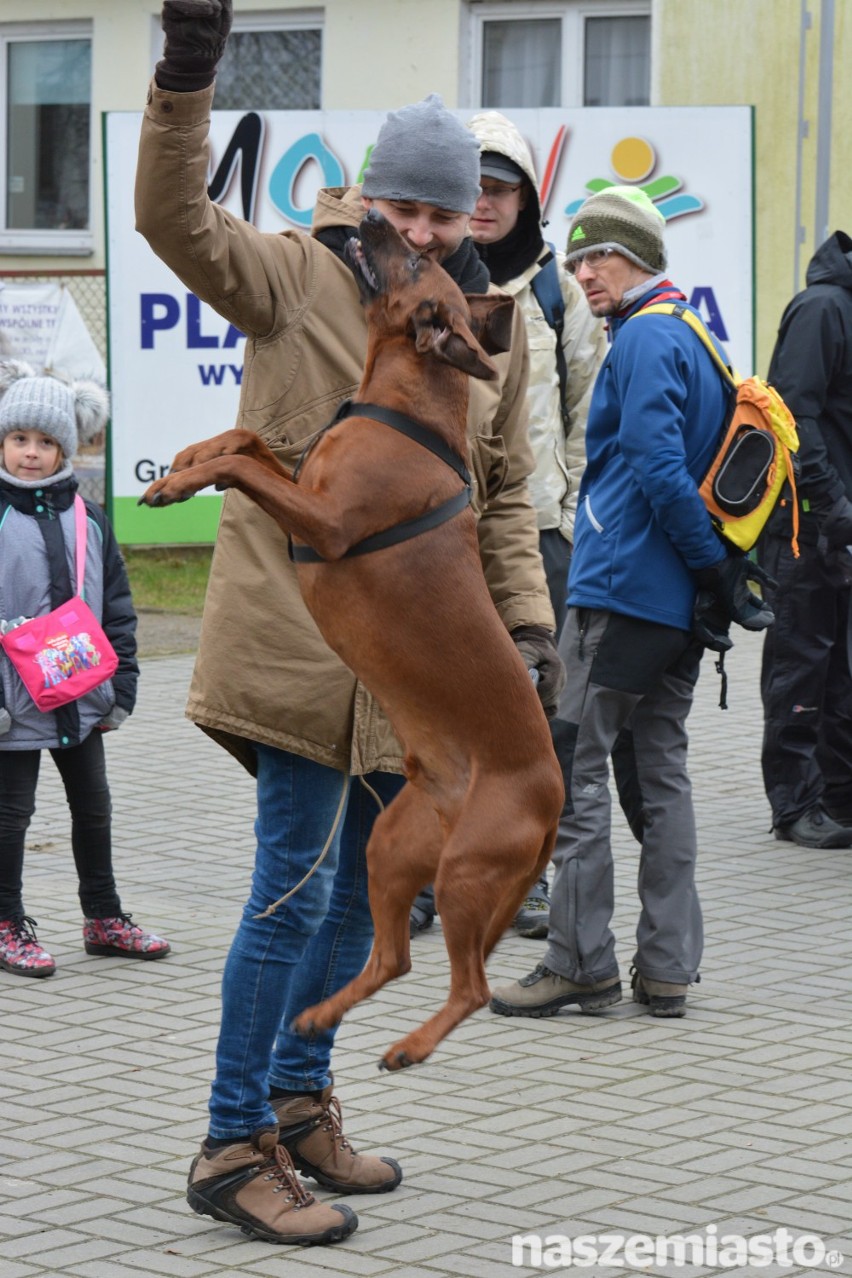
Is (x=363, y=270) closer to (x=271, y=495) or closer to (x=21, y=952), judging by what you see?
(x=271, y=495)

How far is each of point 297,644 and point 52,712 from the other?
95.7 inches

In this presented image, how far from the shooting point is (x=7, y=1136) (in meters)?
4.61

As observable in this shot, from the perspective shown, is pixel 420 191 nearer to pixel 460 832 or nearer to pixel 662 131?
pixel 460 832

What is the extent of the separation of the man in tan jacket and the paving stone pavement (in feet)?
0.65

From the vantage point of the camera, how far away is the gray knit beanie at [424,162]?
3.36 m

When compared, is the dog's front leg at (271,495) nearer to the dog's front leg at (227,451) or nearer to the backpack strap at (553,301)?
the dog's front leg at (227,451)

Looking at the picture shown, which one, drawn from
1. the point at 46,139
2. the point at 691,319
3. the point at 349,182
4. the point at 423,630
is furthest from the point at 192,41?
the point at 46,139

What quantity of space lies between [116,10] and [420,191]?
13687 millimetres

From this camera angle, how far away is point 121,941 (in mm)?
6117

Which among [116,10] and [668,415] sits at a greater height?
[116,10]

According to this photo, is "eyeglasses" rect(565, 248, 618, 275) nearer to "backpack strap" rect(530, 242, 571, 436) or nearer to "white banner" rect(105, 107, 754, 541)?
"backpack strap" rect(530, 242, 571, 436)

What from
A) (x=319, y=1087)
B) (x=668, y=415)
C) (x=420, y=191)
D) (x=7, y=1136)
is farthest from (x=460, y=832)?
(x=668, y=415)

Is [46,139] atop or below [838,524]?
atop

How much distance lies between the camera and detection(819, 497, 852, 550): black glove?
23.9 feet
